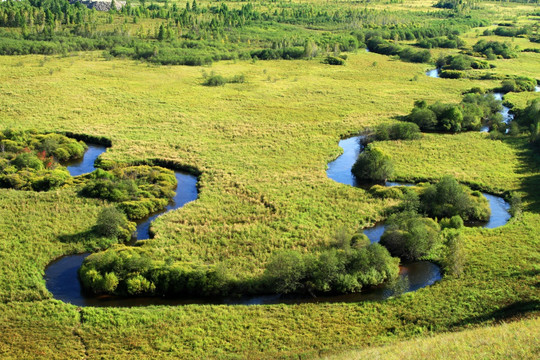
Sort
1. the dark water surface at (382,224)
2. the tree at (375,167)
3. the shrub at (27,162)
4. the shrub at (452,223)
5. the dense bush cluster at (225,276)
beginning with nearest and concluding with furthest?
the dense bush cluster at (225,276), the dark water surface at (382,224), the shrub at (452,223), the shrub at (27,162), the tree at (375,167)

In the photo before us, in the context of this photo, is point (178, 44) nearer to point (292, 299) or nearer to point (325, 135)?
point (325, 135)

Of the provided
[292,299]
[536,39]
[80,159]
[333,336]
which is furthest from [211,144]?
[536,39]

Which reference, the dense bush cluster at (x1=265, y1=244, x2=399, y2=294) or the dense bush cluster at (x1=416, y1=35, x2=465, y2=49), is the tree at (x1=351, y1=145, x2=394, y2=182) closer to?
the dense bush cluster at (x1=265, y1=244, x2=399, y2=294)

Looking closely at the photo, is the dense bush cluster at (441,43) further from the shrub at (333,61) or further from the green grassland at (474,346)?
the green grassland at (474,346)

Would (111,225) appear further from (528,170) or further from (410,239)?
(528,170)

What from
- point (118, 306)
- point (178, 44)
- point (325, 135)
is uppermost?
point (178, 44)

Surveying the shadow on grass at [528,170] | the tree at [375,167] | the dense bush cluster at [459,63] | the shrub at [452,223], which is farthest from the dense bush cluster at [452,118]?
the dense bush cluster at [459,63]
